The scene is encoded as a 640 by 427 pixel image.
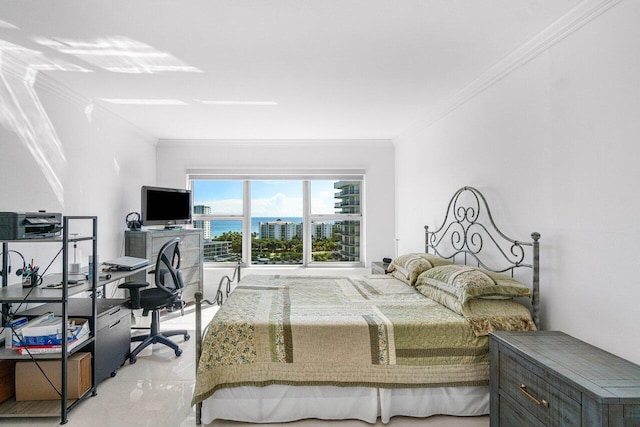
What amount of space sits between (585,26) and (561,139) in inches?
25.5

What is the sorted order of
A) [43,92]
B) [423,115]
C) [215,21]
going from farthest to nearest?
[423,115], [43,92], [215,21]

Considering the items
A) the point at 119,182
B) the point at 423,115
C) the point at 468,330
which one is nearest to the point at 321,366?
the point at 468,330

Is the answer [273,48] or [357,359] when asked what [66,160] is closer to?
[273,48]

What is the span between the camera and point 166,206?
511 cm

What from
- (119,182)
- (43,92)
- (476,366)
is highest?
(43,92)

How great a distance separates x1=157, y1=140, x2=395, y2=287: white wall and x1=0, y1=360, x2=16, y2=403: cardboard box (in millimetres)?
3202

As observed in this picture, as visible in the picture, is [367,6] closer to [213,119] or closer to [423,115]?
[423,115]

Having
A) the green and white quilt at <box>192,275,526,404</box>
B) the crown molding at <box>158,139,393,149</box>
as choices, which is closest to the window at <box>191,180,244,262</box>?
the crown molding at <box>158,139,393,149</box>

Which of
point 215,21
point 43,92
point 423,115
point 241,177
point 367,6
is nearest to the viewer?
point 367,6

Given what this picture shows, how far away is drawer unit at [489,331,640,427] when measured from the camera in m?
1.49

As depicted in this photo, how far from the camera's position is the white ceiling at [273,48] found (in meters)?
2.12

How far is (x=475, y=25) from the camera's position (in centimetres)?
230

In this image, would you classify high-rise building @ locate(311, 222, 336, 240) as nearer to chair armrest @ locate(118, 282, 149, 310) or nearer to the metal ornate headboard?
the metal ornate headboard

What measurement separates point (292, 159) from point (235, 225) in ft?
4.72
